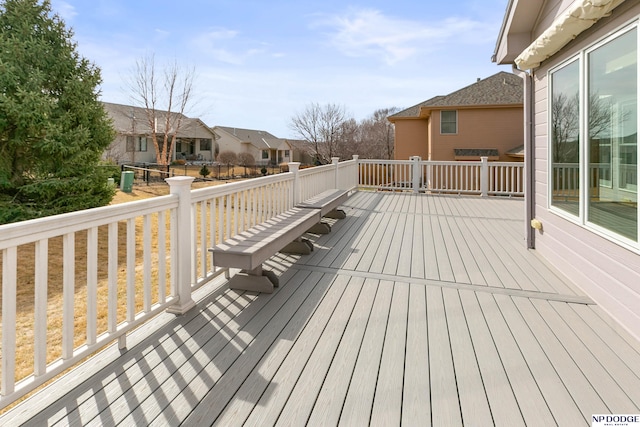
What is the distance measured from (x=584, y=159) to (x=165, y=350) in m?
3.62

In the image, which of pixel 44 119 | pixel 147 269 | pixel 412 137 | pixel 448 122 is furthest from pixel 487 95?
pixel 147 269

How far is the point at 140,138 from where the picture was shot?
2773 cm

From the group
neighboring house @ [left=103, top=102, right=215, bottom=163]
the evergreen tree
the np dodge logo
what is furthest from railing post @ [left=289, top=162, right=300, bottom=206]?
neighboring house @ [left=103, top=102, right=215, bottom=163]

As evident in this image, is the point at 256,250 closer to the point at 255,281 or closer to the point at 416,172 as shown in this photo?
the point at 255,281

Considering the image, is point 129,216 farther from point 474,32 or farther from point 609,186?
point 474,32

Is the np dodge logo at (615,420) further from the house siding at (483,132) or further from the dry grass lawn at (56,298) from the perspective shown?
the house siding at (483,132)

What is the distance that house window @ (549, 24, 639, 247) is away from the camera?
2.43 meters

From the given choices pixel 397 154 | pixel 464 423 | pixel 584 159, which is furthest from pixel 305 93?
pixel 464 423

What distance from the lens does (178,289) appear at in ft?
8.86

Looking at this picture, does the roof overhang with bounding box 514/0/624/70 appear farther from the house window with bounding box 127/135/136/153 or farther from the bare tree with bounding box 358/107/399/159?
the house window with bounding box 127/135/136/153

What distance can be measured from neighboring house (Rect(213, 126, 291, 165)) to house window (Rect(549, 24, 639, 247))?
116 ft

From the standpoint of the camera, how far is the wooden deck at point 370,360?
5.56 feet

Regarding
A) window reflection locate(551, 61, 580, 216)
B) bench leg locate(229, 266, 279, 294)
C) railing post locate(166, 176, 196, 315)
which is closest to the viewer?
railing post locate(166, 176, 196, 315)

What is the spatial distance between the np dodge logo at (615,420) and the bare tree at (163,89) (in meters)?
22.4
